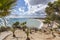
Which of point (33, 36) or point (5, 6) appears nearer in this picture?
point (5, 6)

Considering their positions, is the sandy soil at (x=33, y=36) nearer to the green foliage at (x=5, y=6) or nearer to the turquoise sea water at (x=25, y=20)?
the turquoise sea water at (x=25, y=20)

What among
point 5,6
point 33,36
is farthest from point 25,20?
point 5,6

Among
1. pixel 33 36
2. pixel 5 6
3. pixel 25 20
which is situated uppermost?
pixel 5 6

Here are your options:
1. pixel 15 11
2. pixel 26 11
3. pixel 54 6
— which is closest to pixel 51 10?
pixel 54 6

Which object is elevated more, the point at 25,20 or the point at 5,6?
the point at 5,6

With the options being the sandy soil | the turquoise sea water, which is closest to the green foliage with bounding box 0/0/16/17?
the turquoise sea water

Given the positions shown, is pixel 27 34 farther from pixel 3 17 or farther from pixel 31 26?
pixel 3 17

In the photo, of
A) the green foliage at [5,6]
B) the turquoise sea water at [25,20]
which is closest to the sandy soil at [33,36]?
the turquoise sea water at [25,20]

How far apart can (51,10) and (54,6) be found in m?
0.12

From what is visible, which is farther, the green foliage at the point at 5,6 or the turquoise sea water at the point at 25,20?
the turquoise sea water at the point at 25,20

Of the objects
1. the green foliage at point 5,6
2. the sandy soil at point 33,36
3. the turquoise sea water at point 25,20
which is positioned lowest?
the sandy soil at point 33,36

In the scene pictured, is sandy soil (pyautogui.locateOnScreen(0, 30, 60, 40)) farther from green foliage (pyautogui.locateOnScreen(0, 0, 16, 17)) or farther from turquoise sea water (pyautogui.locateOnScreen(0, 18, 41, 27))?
green foliage (pyautogui.locateOnScreen(0, 0, 16, 17))

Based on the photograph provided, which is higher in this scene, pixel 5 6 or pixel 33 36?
pixel 5 6

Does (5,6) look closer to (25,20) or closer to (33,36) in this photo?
(25,20)
